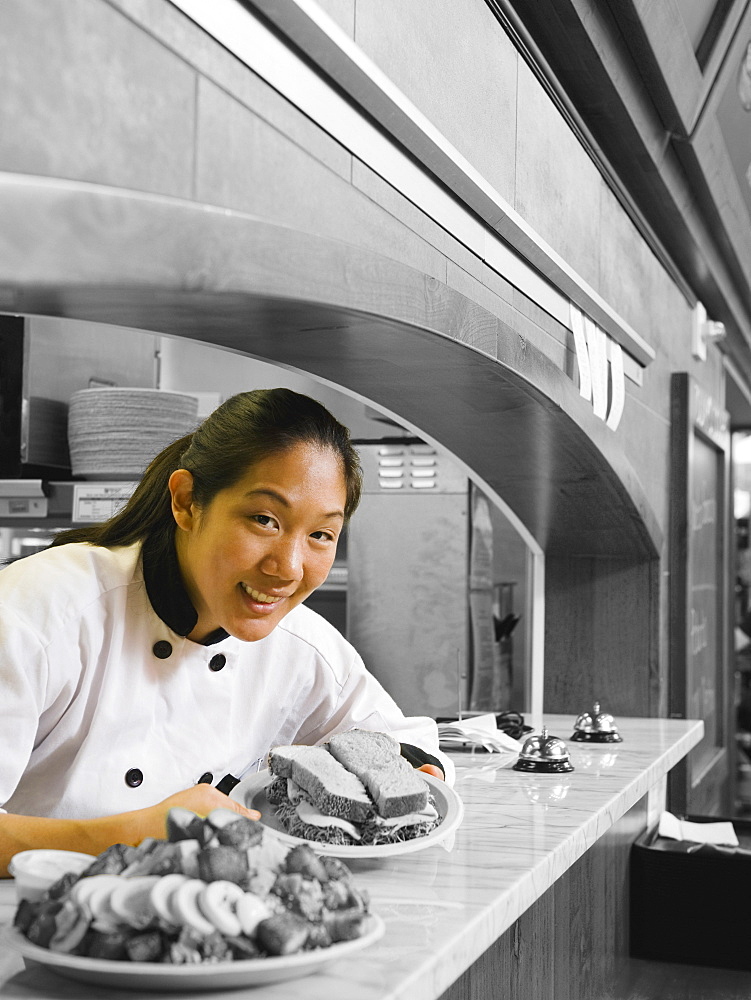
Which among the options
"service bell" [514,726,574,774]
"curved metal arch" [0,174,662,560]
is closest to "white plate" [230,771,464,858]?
"curved metal arch" [0,174,662,560]

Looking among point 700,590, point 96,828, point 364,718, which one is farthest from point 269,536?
point 700,590

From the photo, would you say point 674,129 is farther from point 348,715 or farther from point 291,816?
point 291,816

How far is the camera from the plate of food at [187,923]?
3.26 feet

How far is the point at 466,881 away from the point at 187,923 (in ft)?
1.92

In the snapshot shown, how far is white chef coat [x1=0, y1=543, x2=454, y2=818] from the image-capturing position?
5.24ft

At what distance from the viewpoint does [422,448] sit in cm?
425

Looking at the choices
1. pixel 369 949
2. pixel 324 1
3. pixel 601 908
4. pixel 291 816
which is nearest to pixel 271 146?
pixel 324 1

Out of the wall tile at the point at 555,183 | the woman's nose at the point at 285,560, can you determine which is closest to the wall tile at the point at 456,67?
the wall tile at the point at 555,183

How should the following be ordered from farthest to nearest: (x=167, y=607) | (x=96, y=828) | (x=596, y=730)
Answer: (x=596, y=730) → (x=167, y=607) → (x=96, y=828)

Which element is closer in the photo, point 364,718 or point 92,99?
point 92,99

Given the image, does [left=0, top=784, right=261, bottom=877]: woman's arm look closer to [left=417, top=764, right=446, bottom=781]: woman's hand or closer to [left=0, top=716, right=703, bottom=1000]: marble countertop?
[left=0, top=716, right=703, bottom=1000]: marble countertop

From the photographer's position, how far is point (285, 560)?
1635mm

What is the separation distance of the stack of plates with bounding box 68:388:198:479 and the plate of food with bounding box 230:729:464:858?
245 cm

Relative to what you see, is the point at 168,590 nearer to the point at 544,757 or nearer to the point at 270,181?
the point at 270,181
